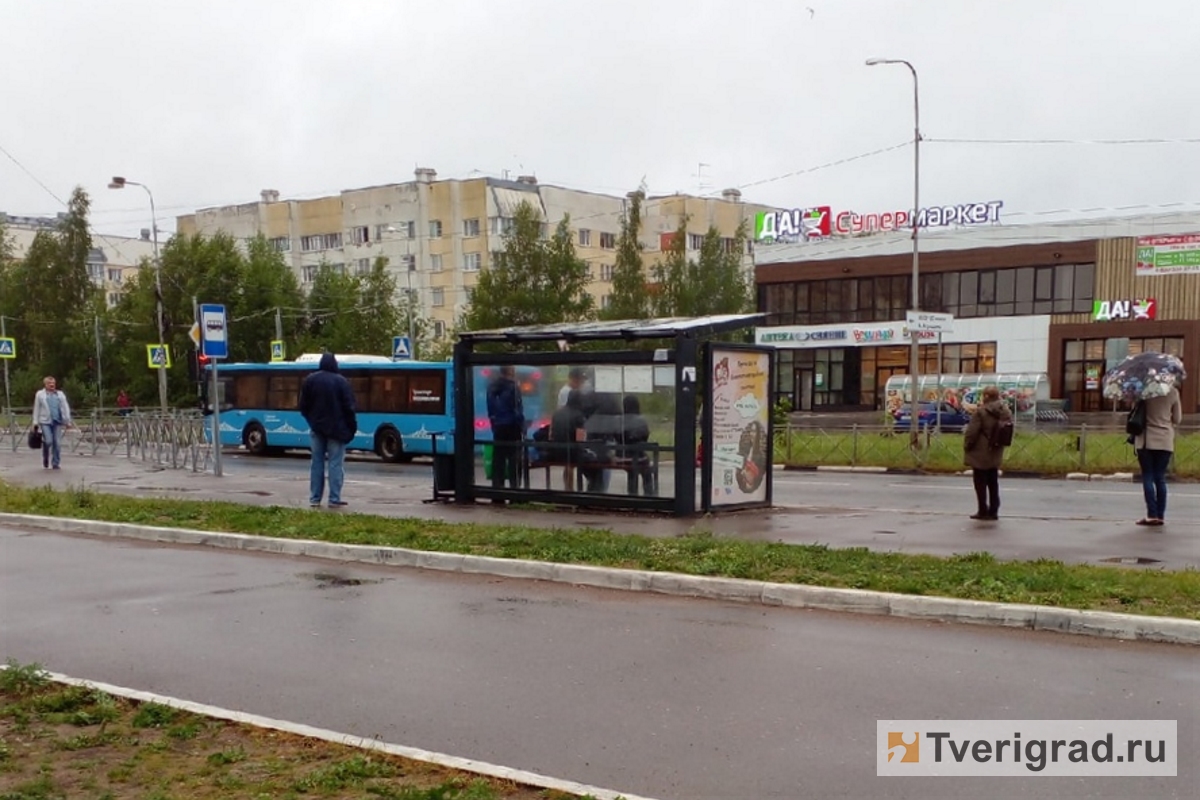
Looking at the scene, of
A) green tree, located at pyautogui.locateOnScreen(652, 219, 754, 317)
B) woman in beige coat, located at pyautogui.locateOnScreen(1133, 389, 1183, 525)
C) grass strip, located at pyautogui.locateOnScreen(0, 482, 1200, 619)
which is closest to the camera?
grass strip, located at pyautogui.locateOnScreen(0, 482, 1200, 619)

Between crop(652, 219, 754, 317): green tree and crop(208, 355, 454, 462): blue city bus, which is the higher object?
crop(652, 219, 754, 317): green tree

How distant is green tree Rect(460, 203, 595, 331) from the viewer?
131 feet

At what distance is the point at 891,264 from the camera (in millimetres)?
55094

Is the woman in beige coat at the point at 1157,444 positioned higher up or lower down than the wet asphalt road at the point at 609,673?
higher up

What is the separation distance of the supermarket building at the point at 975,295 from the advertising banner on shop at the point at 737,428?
31106 millimetres

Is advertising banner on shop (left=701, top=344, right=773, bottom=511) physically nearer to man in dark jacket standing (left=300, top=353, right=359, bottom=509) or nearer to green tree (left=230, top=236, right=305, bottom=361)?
man in dark jacket standing (left=300, top=353, right=359, bottom=509)

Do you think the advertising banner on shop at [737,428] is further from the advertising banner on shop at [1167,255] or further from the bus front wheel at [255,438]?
the advertising banner on shop at [1167,255]

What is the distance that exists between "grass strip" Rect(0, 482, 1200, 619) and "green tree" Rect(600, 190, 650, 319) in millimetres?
31532

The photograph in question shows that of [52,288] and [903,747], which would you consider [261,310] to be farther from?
[903,747]


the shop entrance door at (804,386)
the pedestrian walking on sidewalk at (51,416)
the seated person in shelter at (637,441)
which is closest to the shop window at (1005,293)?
the shop entrance door at (804,386)

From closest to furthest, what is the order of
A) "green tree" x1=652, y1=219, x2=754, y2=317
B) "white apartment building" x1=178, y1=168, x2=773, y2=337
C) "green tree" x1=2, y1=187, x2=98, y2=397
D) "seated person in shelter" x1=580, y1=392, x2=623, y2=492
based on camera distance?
"seated person in shelter" x1=580, y1=392, x2=623, y2=492 → "green tree" x1=652, y1=219, x2=754, y2=317 → "green tree" x1=2, y1=187, x2=98, y2=397 → "white apartment building" x1=178, y1=168, x2=773, y2=337

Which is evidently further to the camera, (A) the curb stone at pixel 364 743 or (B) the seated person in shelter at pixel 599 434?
(B) the seated person in shelter at pixel 599 434

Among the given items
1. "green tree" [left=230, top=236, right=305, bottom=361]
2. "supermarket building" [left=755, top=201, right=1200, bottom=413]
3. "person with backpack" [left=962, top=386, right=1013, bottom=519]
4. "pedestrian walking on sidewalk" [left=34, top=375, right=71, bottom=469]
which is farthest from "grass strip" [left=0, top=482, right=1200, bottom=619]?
"green tree" [left=230, top=236, right=305, bottom=361]

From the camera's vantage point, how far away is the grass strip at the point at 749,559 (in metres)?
7.35
